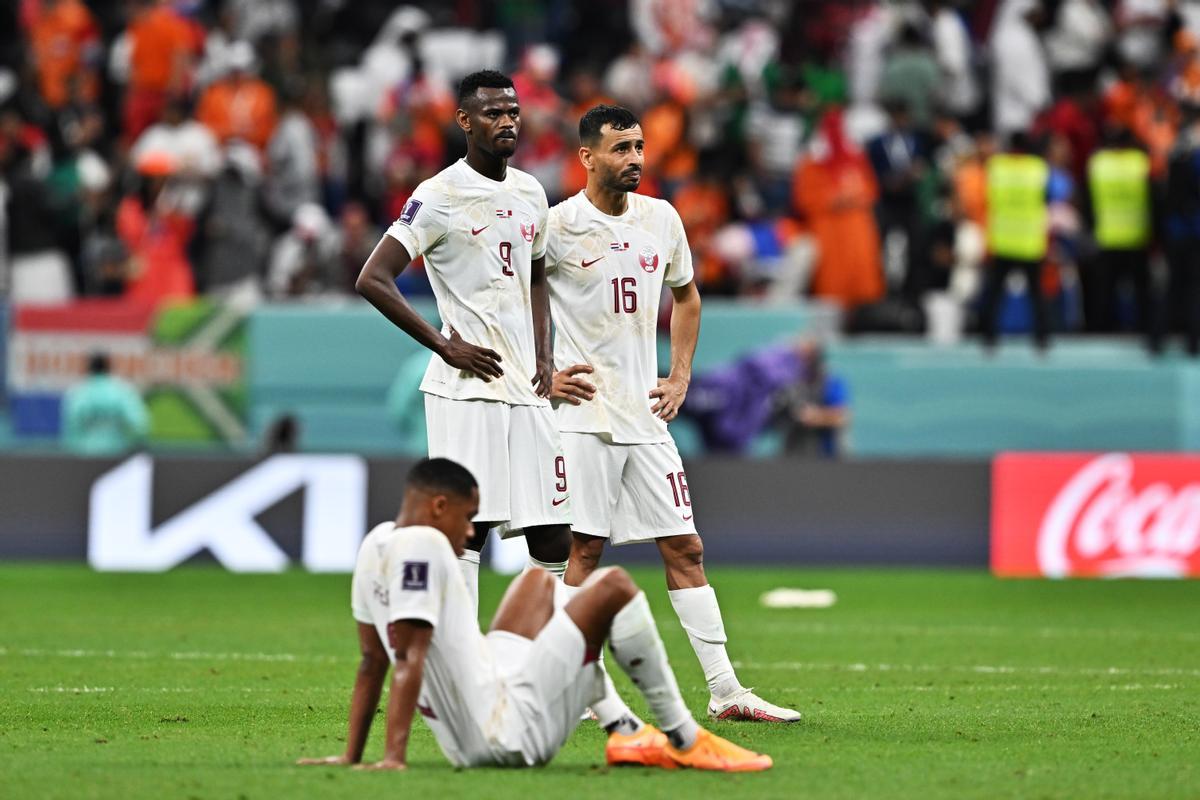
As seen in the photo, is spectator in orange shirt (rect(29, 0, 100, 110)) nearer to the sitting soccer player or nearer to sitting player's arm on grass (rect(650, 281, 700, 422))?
sitting player's arm on grass (rect(650, 281, 700, 422))

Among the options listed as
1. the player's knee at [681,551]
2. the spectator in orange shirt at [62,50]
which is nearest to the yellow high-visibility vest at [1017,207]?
the spectator in orange shirt at [62,50]

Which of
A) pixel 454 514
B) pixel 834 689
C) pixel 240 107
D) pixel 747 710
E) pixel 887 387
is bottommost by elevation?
pixel 834 689

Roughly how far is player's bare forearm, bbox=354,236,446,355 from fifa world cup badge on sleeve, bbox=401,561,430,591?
5.55 ft

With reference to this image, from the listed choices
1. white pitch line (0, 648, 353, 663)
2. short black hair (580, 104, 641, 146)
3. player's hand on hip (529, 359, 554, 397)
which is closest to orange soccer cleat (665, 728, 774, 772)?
player's hand on hip (529, 359, 554, 397)

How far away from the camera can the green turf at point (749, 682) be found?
7.34 meters

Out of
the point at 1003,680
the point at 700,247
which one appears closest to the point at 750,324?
the point at 700,247

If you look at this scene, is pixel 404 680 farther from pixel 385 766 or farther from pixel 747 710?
pixel 747 710

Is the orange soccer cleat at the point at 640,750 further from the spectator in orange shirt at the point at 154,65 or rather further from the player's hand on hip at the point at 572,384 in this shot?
the spectator in orange shirt at the point at 154,65

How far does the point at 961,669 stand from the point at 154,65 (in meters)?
15.1

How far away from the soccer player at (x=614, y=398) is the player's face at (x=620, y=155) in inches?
0.6

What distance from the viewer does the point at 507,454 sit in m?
9.04

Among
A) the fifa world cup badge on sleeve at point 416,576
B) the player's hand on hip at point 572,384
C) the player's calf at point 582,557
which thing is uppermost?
the player's hand on hip at point 572,384

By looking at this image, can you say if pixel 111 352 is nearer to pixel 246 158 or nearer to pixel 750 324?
pixel 246 158

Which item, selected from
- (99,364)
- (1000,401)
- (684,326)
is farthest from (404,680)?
(1000,401)
